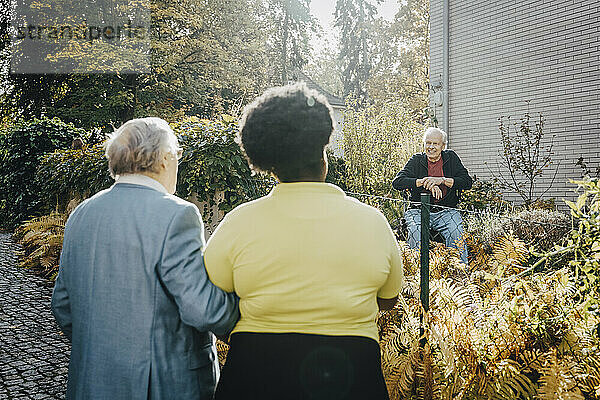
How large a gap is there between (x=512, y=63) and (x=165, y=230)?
10351mm

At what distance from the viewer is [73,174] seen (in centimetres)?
A: 855

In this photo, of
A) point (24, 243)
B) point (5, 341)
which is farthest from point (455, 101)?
point (5, 341)

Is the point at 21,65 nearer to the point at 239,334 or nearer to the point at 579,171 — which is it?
the point at 579,171

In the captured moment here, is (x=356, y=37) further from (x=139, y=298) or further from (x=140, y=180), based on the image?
(x=139, y=298)

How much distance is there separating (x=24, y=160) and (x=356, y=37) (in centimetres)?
2517

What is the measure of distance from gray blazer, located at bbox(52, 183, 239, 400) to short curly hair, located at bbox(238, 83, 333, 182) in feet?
1.43

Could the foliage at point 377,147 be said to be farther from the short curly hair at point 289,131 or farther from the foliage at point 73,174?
the short curly hair at point 289,131

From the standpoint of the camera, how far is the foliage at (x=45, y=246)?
7.92 meters

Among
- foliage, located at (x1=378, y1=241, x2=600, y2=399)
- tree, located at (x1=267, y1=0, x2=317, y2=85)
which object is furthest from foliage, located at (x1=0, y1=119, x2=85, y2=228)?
tree, located at (x1=267, y1=0, x2=317, y2=85)

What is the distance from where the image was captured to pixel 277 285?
1.91 metres

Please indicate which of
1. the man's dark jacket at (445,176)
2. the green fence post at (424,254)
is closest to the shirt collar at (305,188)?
the green fence post at (424,254)

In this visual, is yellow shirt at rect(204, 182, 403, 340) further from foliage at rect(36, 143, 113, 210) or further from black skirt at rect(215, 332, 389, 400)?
foliage at rect(36, 143, 113, 210)

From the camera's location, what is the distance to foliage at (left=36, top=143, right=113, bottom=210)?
7.45 meters

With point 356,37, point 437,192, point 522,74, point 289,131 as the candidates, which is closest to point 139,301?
point 289,131
